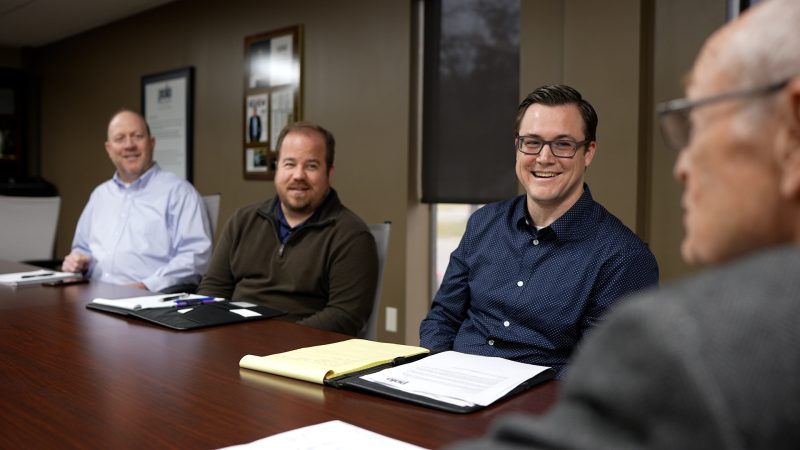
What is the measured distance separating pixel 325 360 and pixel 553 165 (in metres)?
0.91

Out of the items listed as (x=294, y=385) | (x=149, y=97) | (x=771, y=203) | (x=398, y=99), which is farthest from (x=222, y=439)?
(x=149, y=97)

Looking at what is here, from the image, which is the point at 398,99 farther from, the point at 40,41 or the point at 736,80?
the point at 40,41

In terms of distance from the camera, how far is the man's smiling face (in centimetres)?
191

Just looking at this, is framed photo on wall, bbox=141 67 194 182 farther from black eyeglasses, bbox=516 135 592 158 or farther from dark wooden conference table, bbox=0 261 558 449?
black eyeglasses, bbox=516 135 592 158

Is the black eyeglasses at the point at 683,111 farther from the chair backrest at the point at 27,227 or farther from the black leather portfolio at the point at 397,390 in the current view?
the chair backrest at the point at 27,227

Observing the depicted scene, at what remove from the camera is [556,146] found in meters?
1.94

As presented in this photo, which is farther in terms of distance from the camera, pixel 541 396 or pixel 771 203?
pixel 541 396

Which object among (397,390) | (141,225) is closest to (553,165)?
(397,390)

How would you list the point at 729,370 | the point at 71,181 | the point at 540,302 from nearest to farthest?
the point at 729,370 → the point at 540,302 → the point at 71,181

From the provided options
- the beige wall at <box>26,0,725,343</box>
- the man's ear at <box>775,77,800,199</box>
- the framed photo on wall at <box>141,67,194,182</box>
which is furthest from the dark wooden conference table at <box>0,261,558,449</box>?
the framed photo on wall at <box>141,67,194,182</box>

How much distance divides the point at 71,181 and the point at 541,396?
6.80 m

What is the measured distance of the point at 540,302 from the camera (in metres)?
1.79

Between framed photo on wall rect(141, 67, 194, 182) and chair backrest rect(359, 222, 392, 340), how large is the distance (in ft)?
11.4

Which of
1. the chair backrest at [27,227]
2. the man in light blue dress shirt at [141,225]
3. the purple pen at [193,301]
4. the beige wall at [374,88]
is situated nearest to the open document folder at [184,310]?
the purple pen at [193,301]
